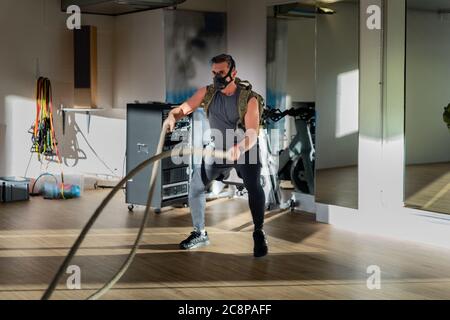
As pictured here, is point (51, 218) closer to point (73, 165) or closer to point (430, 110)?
point (73, 165)

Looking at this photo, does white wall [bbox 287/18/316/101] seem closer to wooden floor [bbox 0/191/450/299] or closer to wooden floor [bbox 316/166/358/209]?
wooden floor [bbox 316/166/358/209]

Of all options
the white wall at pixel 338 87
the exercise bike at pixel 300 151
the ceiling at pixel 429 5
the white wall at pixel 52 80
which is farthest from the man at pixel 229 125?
the white wall at pixel 52 80

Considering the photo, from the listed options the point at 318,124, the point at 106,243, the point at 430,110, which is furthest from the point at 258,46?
the point at 106,243

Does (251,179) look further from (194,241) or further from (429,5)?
(429,5)

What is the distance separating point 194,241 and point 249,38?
3631 millimetres

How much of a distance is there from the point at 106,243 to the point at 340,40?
10.3ft

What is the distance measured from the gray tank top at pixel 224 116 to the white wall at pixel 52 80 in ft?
14.3

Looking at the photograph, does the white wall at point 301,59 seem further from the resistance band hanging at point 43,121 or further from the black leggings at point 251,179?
the resistance band hanging at point 43,121

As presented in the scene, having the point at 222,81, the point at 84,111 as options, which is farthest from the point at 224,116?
the point at 84,111

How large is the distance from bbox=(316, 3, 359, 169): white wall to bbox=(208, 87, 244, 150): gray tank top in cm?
184

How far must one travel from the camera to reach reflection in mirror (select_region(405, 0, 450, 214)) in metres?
7.12

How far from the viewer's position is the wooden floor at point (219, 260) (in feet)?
18.0

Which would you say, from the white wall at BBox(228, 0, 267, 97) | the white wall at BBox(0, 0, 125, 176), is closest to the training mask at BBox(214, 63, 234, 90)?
the white wall at BBox(228, 0, 267, 97)

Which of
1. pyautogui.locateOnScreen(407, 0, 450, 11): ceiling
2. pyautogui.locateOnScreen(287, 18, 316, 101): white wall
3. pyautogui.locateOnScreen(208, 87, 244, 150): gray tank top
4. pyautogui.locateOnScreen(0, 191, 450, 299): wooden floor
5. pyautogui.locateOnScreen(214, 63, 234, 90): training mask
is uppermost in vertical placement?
pyautogui.locateOnScreen(407, 0, 450, 11): ceiling
